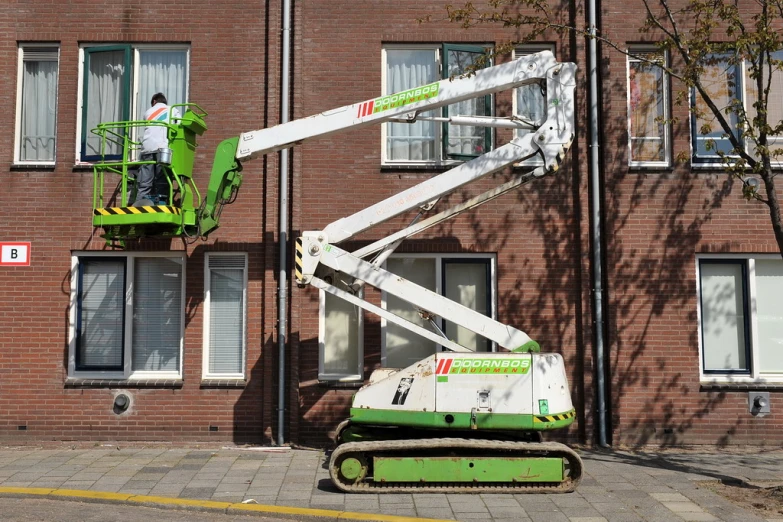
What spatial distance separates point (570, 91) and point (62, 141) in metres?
7.36

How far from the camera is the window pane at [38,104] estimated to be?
11586 millimetres

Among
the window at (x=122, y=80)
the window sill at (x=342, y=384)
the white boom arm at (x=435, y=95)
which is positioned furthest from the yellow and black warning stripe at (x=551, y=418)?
the window at (x=122, y=80)

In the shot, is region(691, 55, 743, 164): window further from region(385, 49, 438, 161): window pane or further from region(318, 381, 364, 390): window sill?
region(318, 381, 364, 390): window sill

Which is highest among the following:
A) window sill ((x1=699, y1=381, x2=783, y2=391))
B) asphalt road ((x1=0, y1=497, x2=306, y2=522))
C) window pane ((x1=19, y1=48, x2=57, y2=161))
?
window pane ((x1=19, y1=48, x2=57, y2=161))

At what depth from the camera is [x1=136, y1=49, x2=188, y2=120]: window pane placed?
1166 centimetres

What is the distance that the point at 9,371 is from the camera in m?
11.2

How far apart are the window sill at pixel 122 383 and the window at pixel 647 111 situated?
748cm

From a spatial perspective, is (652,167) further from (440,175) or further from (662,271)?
(440,175)

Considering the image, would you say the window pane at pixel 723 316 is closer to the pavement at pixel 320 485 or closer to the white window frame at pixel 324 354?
the pavement at pixel 320 485

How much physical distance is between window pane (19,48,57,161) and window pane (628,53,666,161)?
8.70 metres

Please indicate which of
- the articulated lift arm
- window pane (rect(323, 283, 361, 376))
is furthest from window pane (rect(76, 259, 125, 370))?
the articulated lift arm

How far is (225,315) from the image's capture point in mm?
11375

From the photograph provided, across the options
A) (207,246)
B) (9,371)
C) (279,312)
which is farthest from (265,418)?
(9,371)

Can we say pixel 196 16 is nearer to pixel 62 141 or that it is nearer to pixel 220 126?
pixel 220 126
